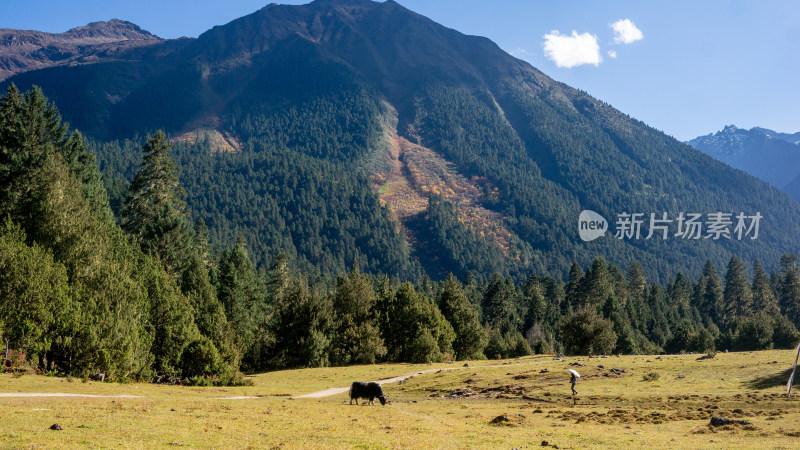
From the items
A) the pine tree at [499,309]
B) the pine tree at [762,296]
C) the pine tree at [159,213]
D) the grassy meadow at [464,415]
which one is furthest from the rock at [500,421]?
the pine tree at [762,296]

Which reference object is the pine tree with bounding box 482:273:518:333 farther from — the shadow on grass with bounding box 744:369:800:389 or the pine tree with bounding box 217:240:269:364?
the shadow on grass with bounding box 744:369:800:389

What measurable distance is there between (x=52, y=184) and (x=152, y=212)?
21.0 meters

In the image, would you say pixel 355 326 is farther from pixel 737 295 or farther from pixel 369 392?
pixel 737 295

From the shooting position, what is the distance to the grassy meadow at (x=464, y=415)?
17.9 metres

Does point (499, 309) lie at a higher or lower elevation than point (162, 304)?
lower

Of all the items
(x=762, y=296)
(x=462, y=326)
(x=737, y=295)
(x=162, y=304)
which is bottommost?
(x=462, y=326)

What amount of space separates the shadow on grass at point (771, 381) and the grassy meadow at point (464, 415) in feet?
0.32

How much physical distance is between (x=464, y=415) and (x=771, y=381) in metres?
26.0

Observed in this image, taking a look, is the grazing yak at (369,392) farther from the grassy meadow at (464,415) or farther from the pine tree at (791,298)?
the pine tree at (791,298)

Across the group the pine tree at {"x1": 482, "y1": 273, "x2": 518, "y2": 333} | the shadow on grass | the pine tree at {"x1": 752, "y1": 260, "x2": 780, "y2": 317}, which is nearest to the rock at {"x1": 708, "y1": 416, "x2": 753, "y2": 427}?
the shadow on grass

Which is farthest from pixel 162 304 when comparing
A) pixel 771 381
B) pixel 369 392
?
pixel 771 381

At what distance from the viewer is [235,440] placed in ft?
57.5

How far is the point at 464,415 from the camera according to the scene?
3012cm

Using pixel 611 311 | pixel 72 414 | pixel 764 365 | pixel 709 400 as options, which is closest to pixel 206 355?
pixel 72 414
